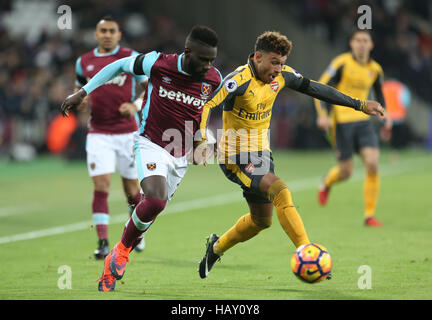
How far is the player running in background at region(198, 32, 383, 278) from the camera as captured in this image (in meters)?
7.21

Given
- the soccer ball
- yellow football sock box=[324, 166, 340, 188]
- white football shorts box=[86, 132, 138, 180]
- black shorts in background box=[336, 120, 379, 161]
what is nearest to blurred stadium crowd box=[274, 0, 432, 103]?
yellow football sock box=[324, 166, 340, 188]

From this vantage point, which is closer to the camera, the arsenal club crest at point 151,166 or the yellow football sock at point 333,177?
the arsenal club crest at point 151,166

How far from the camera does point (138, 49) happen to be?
88.4ft

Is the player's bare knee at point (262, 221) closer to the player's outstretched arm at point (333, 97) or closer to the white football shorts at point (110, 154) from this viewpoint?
the player's outstretched arm at point (333, 97)

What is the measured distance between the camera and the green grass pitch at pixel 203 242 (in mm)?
7070

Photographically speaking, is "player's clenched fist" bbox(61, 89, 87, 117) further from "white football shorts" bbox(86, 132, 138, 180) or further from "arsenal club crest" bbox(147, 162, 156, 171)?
"white football shorts" bbox(86, 132, 138, 180)

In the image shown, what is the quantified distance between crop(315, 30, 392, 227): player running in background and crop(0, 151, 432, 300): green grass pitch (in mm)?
873

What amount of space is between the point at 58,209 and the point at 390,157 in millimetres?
11980

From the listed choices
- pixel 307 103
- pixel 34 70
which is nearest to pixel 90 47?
pixel 34 70

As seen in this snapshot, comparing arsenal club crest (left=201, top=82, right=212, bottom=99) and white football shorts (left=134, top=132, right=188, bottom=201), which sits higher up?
arsenal club crest (left=201, top=82, right=212, bottom=99)

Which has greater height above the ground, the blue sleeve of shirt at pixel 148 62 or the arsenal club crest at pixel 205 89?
the blue sleeve of shirt at pixel 148 62
